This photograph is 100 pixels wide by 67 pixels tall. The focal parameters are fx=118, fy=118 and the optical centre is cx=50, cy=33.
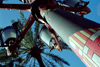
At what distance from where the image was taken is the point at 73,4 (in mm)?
3404

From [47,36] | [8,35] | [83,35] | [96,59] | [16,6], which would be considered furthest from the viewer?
[47,36]

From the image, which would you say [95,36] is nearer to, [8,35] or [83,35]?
[83,35]

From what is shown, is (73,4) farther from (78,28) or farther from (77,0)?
(78,28)

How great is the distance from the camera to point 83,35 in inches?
48.7

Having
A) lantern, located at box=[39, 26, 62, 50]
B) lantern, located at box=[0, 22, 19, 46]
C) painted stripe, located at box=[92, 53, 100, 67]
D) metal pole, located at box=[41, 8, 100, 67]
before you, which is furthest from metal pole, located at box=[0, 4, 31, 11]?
painted stripe, located at box=[92, 53, 100, 67]

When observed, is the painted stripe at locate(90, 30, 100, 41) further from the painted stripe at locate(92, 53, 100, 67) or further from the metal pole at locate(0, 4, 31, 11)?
the metal pole at locate(0, 4, 31, 11)

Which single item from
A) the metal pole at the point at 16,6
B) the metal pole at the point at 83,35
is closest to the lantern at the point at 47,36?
the metal pole at the point at 16,6

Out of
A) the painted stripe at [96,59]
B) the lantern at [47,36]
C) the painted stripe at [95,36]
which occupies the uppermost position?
the painted stripe at [95,36]

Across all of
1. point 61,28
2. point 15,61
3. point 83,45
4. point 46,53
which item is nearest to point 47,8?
point 61,28

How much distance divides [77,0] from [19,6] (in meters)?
1.65

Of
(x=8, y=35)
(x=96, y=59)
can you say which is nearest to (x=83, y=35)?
(x=96, y=59)

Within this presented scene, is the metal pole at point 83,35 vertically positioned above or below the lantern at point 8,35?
above

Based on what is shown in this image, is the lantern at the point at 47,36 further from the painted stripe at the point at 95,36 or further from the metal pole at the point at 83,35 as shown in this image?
the painted stripe at the point at 95,36

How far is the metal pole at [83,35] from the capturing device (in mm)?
1065
